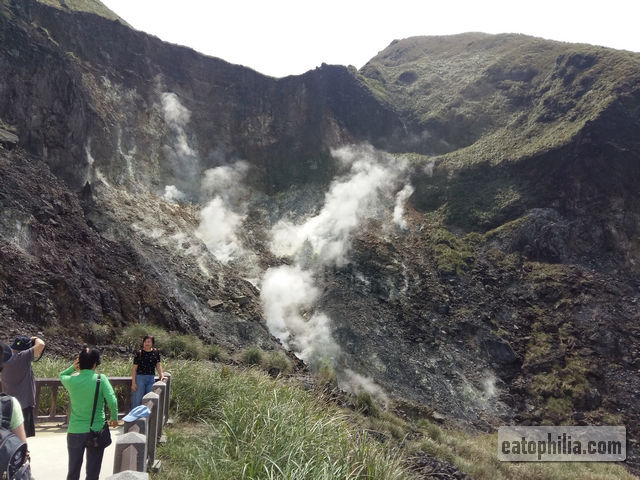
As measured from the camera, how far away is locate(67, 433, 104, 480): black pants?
16.8ft

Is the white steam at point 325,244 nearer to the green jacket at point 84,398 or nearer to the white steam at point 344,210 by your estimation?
the white steam at point 344,210

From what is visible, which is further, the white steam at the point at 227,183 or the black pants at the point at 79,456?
the white steam at the point at 227,183

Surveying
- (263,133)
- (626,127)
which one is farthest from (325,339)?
(626,127)

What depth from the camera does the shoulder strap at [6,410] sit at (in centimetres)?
408

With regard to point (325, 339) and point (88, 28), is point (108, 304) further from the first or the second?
point (88, 28)

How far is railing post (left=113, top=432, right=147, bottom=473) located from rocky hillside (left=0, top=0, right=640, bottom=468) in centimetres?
1244

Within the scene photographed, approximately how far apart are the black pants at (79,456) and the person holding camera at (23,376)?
4.36ft

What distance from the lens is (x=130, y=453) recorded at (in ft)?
14.9

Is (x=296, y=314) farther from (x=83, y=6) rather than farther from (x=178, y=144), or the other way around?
(x=83, y=6)

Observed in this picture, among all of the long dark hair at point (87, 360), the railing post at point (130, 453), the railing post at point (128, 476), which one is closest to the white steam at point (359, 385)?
the long dark hair at point (87, 360)

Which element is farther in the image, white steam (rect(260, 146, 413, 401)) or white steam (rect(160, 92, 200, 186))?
white steam (rect(160, 92, 200, 186))

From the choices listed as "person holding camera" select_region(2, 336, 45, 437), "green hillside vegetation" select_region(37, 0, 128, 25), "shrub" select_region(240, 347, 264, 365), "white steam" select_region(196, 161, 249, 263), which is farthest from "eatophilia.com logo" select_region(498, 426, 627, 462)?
"green hillside vegetation" select_region(37, 0, 128, 25)

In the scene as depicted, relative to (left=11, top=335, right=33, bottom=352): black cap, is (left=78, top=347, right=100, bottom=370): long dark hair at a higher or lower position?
lower

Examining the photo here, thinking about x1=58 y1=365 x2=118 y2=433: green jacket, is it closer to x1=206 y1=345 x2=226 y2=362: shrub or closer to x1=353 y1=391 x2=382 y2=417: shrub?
x1=353 y1=391 x2=382 y2=417: shrub
